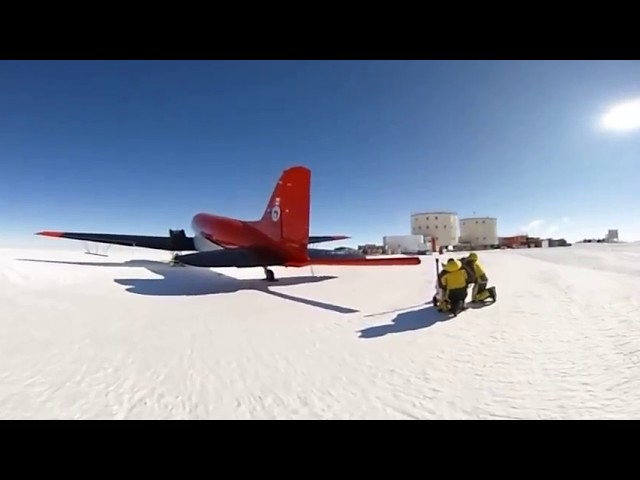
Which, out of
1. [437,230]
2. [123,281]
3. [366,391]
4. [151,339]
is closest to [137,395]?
[151,339]

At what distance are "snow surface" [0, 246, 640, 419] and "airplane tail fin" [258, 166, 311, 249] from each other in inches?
187

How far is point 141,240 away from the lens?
22.6 meters

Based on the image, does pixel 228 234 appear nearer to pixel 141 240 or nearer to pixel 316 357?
pixel 141 240

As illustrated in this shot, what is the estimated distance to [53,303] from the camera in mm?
7785

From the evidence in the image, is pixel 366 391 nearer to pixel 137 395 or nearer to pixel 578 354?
pixel 137 395

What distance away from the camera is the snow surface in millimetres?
3373

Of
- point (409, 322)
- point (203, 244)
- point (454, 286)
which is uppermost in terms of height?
point (203, 244)

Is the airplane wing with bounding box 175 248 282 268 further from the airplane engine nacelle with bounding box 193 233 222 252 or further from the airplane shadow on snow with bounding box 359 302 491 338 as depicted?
the airplane shadow on snow with bounding box 359 302 491 338

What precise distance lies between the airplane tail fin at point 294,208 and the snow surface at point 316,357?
476 centimetres

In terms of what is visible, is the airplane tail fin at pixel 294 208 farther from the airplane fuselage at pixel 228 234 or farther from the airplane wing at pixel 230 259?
the airplane wing at pixel 230 259

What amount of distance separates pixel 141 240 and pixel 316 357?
22.4 m

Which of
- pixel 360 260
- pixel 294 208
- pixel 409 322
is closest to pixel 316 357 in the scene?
pixel 409 322

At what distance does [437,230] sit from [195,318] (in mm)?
65771

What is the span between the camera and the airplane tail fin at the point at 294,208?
13.2m
